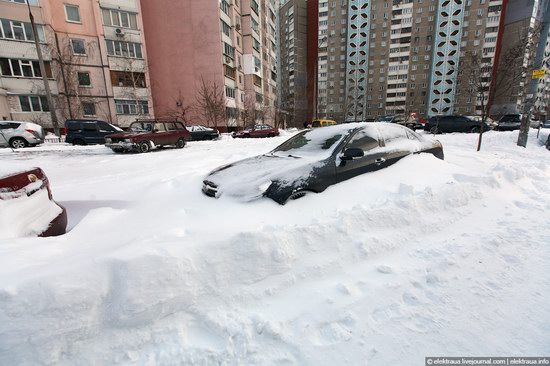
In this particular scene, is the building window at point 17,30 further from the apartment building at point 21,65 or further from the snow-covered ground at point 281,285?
the snow-covered ground at point 281,285

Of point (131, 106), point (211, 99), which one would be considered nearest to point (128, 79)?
point (131, 106)

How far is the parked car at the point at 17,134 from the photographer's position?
1280 centimetres

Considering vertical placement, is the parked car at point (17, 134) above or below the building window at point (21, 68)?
below

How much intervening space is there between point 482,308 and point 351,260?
1060 mm

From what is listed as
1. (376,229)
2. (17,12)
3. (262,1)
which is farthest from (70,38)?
(376,229)

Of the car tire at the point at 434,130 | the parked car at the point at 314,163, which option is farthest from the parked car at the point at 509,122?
the parked car at the point at 314,163

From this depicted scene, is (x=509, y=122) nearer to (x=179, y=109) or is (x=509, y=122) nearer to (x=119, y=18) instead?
(x=179, y=109)

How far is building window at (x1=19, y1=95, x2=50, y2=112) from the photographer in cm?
2119

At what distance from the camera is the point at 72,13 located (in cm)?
2297

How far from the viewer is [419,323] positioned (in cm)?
187

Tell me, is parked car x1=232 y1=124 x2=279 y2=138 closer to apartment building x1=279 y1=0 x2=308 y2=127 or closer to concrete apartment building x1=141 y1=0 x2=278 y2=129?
concrete apartment building x1=141 y1=0 x2=278 y2=129

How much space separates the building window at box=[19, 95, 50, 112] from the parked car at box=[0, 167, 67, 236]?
26.8m

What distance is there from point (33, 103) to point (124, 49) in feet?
30.3

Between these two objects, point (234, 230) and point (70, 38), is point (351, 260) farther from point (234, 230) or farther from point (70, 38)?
point (70, 38)
